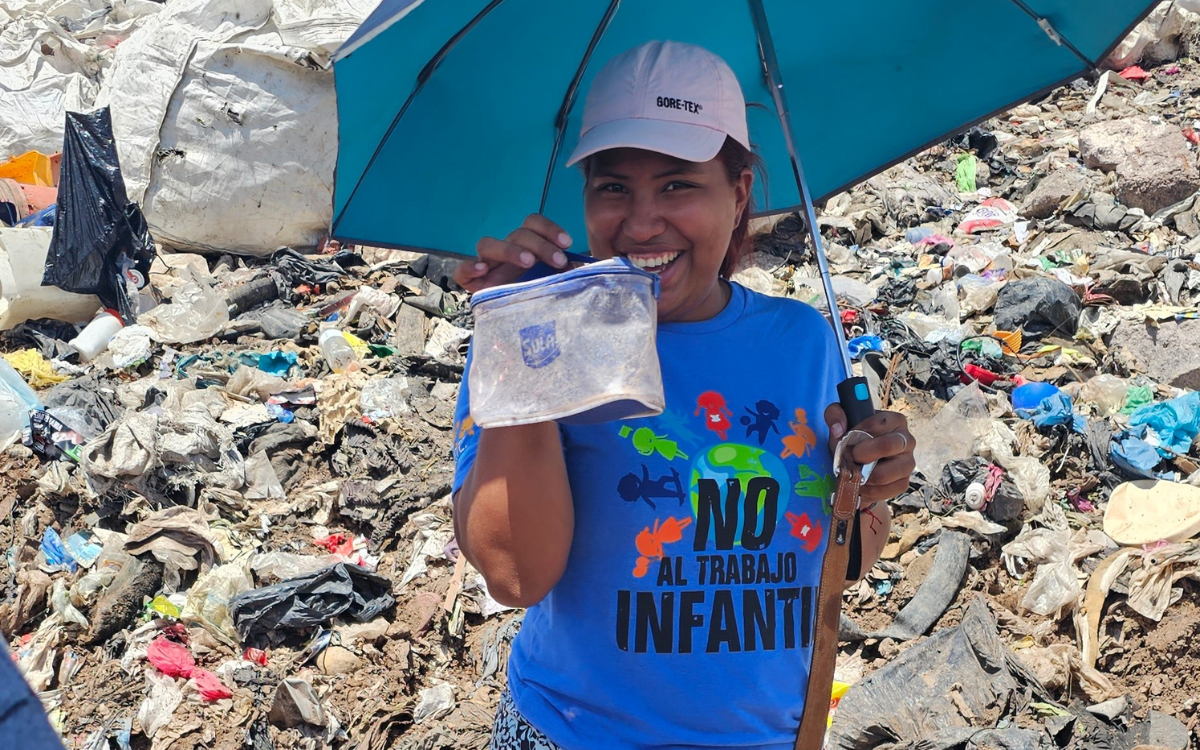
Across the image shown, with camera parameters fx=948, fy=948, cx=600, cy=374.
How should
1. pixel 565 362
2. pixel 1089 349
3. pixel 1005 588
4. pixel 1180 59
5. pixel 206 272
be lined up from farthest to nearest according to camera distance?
pixel 1180 59 → pixel 206 272 → pixel 1089 349 → pixel 1005 588 → pixel 565 362

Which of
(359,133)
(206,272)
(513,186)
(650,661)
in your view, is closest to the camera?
(650,661)

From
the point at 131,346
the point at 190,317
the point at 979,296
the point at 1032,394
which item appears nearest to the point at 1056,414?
the point at 1032,394

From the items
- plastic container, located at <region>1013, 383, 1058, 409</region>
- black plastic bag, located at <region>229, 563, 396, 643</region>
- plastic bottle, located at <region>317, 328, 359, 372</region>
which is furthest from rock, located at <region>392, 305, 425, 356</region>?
plastic container, located at <region>1013, 383, 1058, 409</region>

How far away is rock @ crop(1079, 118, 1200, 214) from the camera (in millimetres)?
7766

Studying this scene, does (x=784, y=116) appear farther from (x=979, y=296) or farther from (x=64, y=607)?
(x=979, y=296)

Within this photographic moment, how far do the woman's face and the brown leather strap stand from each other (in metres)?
0.36

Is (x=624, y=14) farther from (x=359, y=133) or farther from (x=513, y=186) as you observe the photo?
(x=359, y=133)

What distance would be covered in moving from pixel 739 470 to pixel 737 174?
19.5 inches

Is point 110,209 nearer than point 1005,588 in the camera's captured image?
No

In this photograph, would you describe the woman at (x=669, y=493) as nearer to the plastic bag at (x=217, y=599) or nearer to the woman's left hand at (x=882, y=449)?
the woman's left hand at (x=882, y=449)

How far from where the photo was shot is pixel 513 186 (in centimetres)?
187

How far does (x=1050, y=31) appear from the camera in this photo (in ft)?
6.22

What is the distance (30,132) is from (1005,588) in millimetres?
9997

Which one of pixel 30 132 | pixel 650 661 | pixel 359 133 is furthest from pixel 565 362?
pixel 30 132
